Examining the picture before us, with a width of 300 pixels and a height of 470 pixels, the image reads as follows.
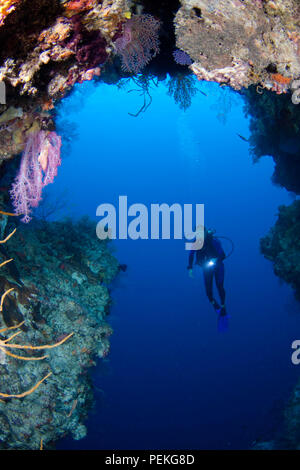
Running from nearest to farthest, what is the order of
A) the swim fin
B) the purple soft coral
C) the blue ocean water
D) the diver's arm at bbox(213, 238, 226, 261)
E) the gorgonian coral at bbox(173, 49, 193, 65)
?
the purple soft coral < the gorgonian coral at bbox(173, 49, 193, 65) < the swim fin < the diver's arm at bbox(213, 238, 226, 261) < the blue ocean water

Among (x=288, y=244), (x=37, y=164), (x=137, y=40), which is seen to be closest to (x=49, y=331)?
(x=37, y=164)

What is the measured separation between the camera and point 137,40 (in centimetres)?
347

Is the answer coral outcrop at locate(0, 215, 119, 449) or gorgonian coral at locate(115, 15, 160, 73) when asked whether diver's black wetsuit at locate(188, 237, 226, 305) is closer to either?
coral outcrop at locate(0, 215, 119, 449)

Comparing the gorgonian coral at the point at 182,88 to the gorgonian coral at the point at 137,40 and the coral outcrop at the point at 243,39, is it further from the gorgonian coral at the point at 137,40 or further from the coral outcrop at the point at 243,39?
the coral outcrop at the point at 243,39

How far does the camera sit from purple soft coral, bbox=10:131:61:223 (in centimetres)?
327

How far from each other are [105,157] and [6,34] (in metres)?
107

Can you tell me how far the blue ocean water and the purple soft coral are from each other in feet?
12.0

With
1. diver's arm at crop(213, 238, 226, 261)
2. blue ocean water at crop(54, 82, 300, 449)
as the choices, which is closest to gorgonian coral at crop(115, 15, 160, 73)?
blue ocean water at crop(54, 82, 300, 449)

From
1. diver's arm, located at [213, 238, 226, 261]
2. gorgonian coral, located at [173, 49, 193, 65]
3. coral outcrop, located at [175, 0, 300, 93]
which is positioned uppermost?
gorgonian coral, located at [173, 49, 193, 65]

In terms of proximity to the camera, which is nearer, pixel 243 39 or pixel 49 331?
pixel 243 39

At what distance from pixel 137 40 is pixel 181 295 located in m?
57.0

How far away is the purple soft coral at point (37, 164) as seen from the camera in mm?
3266

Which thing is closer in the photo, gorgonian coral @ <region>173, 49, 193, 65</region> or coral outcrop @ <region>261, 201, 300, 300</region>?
gorgonian coral @ <region>173, 49, 193, 65</region>

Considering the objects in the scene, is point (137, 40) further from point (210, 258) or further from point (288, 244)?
point (288, 244)
